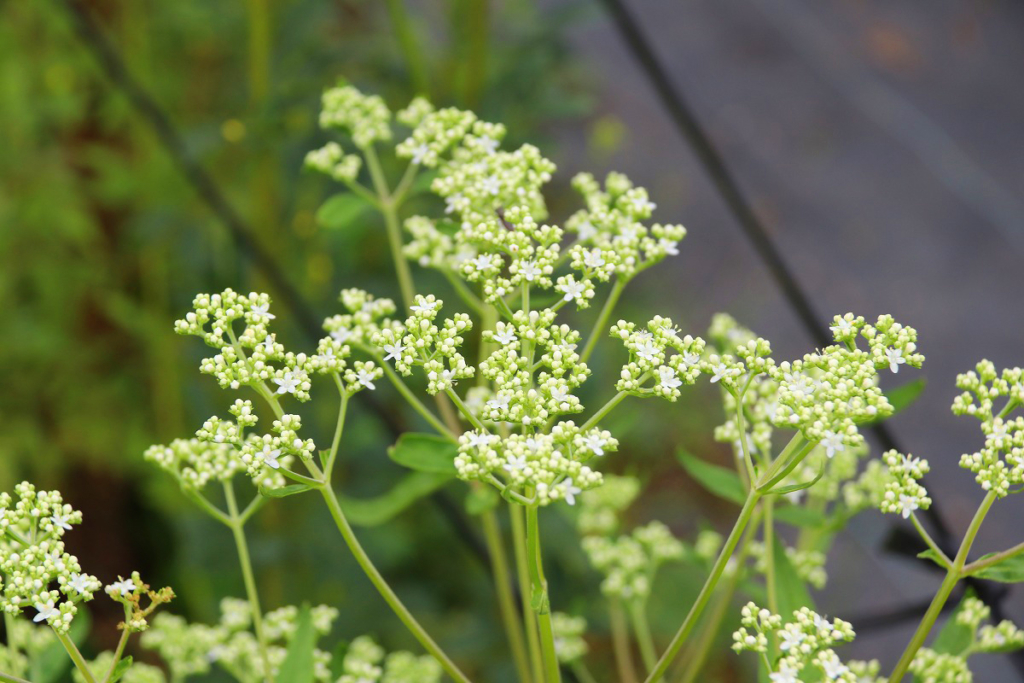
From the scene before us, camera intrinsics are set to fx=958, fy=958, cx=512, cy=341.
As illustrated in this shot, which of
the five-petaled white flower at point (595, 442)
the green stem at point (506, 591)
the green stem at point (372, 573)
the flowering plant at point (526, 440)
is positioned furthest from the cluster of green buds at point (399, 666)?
the five-petaled white flower at point (595, 442)

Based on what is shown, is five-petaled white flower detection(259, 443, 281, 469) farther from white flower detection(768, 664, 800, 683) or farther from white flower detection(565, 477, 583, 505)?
white flower detection(768, 664, 800, 683)

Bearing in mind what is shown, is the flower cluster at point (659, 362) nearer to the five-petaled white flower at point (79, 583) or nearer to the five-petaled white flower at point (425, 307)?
the five-petaled white flower at point (425, 307)

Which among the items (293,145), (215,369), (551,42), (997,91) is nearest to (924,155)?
(997,91)

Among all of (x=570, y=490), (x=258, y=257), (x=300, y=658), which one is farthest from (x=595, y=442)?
(x=258, y=257)

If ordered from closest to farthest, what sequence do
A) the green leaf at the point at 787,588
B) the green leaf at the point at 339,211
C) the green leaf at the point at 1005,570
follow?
the green leaf at the point at 1005,570
the green leaf at the point at 787,588
the green leaf at the point at 339,211

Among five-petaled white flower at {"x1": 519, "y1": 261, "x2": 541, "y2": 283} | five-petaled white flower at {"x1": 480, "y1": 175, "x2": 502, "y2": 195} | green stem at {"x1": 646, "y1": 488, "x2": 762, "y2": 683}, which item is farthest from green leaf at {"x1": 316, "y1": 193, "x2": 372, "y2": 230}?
green stem at {"x1": 646, "y1": 488, "x2": 762, "y2": 683}

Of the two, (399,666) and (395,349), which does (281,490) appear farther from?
(399,666)
